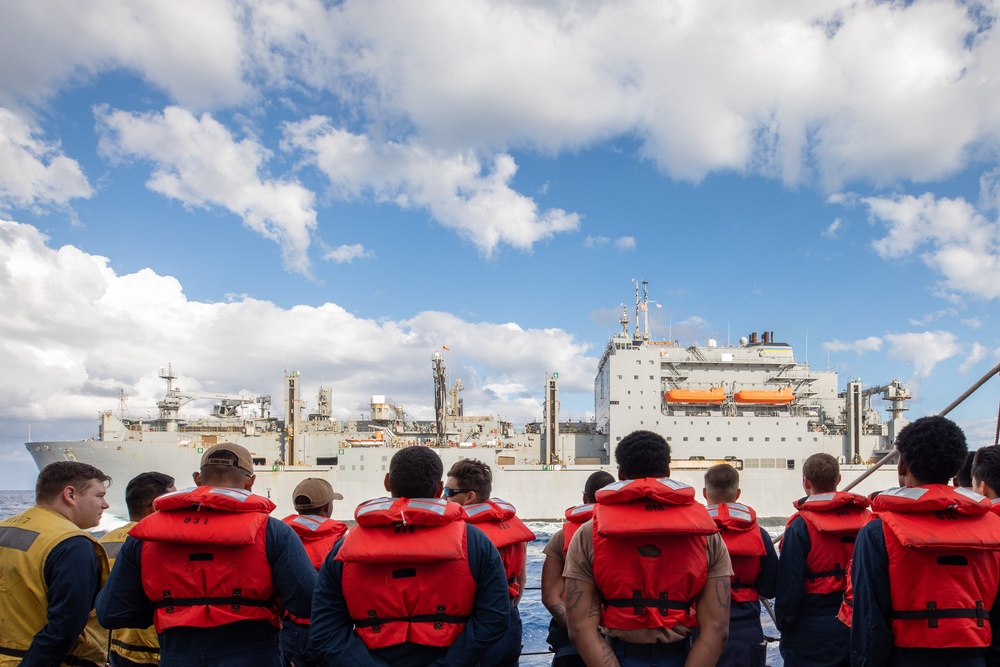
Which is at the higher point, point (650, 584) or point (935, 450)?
point (935, 450)

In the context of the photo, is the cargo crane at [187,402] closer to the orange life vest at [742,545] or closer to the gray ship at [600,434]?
the gray ship at [600,434]

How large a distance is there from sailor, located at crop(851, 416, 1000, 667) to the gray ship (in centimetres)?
2591

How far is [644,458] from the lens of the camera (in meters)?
2.92

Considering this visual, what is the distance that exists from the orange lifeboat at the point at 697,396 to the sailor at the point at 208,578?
1183 inches

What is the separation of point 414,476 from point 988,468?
3028 mm

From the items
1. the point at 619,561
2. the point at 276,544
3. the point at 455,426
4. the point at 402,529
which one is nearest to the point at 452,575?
the point at 402,529

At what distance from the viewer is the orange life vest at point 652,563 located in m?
2.72

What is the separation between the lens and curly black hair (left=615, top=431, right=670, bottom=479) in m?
2.93

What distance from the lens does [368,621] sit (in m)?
2.74

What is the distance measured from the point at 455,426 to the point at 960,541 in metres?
32.0

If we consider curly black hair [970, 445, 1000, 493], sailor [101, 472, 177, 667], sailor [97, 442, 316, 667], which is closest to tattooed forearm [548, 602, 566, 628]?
sailor [97, 442, 316, 667]

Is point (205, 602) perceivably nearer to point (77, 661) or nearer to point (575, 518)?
point (77, 661)

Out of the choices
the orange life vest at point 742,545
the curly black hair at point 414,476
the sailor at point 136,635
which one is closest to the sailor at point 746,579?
the orange life vest at point 742,545

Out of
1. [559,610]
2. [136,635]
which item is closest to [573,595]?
[559,610]
